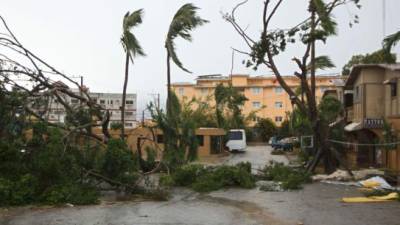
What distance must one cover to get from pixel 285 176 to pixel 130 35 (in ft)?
28.4

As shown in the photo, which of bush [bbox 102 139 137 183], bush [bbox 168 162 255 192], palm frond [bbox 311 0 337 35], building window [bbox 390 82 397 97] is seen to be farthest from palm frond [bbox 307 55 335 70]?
bush [bbox 102 139 137 183]

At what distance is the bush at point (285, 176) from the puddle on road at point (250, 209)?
330 centimetres

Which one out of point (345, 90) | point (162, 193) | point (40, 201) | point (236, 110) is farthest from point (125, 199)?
point (236, 110)

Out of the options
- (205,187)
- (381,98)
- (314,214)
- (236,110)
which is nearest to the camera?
(314,214)

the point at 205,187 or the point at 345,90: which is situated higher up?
the point at 345,90

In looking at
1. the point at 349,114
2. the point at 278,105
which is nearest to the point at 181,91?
the point at 278,105

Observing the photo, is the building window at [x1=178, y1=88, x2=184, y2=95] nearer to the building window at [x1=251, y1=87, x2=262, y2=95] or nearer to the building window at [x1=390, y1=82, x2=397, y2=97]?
the building window at [x1=251, y1=87, x2=262, y2=95]

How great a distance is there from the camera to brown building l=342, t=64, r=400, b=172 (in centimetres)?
2405

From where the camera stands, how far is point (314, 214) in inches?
501

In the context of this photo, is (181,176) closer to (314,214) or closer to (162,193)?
(162,193)

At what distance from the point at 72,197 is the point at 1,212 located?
1.97 m

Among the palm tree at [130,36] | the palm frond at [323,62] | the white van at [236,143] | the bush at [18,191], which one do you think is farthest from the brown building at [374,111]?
the white van at [236,143]

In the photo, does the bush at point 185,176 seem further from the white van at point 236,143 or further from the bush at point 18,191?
the white van at point 236,143

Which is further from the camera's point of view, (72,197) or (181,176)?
(181,176)
